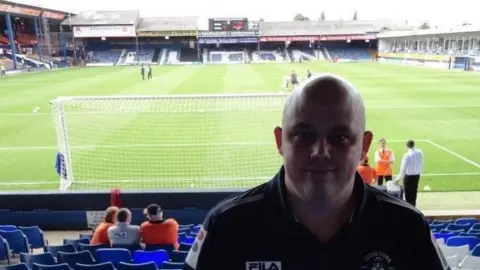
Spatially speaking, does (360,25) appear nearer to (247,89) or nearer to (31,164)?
(247,89)

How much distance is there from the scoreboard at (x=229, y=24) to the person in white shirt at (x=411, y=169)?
62953mm

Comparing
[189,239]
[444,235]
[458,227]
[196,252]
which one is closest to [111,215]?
[189,239]

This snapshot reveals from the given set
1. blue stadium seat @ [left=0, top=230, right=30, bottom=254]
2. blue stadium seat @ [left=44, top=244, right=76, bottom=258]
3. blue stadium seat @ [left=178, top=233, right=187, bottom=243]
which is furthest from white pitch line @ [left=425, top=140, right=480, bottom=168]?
blue stadium seat @ [left=0, top=230, right=30, bottom=254]

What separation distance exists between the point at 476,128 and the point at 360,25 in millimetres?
64170

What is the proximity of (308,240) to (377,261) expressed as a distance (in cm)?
24

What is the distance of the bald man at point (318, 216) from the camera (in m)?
1.31

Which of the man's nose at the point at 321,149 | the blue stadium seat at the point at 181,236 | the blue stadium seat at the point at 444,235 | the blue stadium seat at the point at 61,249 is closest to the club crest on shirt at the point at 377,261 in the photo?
the man's nose at the point at 321,149

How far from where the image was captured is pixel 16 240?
642cm

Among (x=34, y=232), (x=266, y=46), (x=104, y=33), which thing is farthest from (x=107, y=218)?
(x=266, y=46)

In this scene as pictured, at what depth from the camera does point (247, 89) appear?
90.2 ft

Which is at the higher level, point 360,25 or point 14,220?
point 360,25

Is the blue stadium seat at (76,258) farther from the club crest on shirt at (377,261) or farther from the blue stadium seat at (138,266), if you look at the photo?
the club crest on shirt at (377,261)

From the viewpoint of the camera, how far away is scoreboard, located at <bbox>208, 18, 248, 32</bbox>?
68819 mm

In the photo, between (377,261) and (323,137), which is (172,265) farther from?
(323,137)
